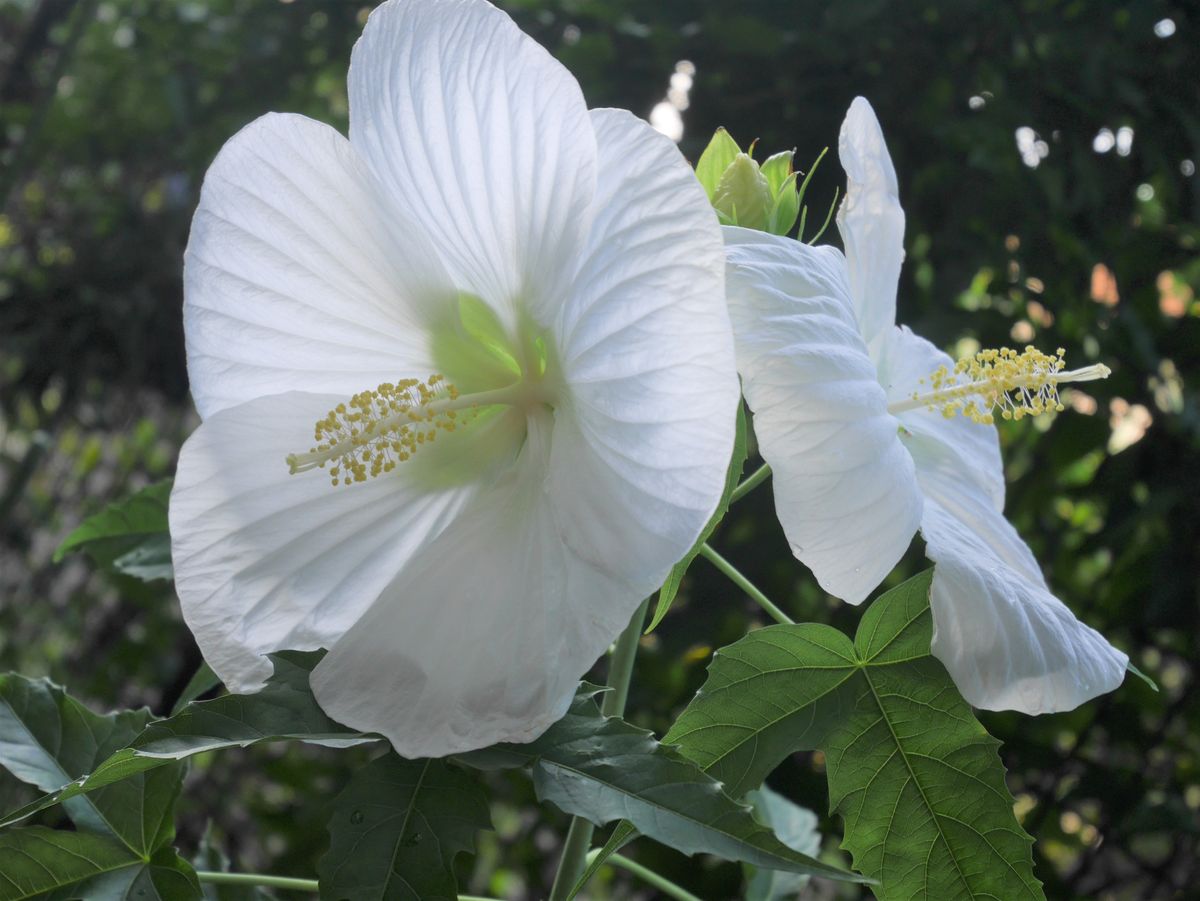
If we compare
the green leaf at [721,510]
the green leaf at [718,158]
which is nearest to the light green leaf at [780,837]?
the green leaf at [721,510]

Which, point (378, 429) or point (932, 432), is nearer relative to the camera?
point (378, 429)

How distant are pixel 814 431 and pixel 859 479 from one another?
3 centimetres

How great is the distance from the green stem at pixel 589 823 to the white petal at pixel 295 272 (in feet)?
0.61

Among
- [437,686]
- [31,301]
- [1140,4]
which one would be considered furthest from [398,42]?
[31,301]

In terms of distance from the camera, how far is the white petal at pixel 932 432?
64 centimetres

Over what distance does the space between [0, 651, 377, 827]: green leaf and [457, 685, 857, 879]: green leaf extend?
7cm

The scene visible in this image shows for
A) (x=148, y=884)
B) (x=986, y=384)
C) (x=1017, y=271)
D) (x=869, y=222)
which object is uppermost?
(x=869, y=222)

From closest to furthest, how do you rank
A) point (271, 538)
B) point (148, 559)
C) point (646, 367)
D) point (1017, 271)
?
1. point (646, 367)
2. point (271, 538)
3. point (148, 559)
4. point (1017, 271)

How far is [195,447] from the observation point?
54 cm

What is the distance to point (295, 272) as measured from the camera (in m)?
0.55

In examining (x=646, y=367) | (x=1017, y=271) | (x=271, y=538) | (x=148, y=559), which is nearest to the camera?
(x=646, y=367)

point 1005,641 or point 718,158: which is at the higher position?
point 718,158

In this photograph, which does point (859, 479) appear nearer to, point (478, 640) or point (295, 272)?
point (478, 640)

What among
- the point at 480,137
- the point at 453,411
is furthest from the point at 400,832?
the point at 480,137
